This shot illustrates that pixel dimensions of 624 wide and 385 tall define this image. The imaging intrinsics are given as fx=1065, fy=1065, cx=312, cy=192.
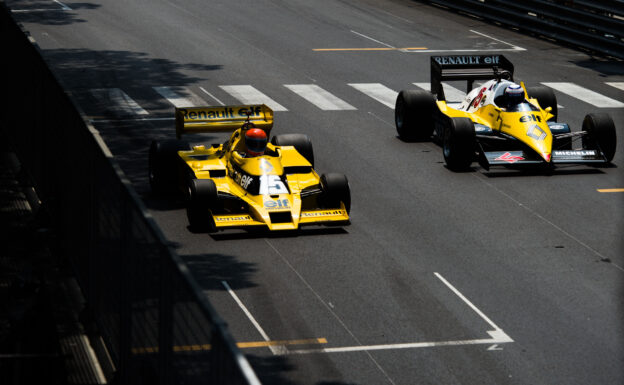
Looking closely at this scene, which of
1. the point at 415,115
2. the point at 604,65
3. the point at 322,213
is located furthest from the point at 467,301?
the point at 604,65

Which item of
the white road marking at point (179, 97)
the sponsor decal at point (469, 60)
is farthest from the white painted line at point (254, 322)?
the white road marking at point (179, 97)

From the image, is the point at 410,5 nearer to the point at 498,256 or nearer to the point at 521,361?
the point at 498,256

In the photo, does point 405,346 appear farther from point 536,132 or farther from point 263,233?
point 536,132

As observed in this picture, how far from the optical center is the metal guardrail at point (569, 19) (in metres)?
34.1

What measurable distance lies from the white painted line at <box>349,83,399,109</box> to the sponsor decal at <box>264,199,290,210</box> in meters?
10.7

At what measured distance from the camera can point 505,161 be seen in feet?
64.5

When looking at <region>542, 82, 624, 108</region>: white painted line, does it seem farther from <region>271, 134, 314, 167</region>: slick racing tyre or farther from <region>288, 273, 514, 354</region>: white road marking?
<region>288, 273, 514, 354</region>: white road marking

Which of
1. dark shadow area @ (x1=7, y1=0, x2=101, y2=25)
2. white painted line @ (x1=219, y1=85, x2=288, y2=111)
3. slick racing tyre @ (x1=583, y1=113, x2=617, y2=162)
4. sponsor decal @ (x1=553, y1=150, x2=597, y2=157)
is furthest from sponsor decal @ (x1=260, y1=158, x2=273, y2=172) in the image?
dark shadow area @ (x1=7, y1=0, x2=101, y2=25)

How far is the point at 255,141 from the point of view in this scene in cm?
1642

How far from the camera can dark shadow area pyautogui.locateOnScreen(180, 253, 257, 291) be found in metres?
13.9

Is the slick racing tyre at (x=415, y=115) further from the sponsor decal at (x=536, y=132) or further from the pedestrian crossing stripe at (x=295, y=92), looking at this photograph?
the sponsor decal at (x=536, y=132)

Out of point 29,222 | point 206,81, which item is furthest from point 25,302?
point 206,81

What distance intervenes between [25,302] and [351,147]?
39.1ft

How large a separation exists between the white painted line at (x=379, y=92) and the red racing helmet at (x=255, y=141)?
10.0 meters
